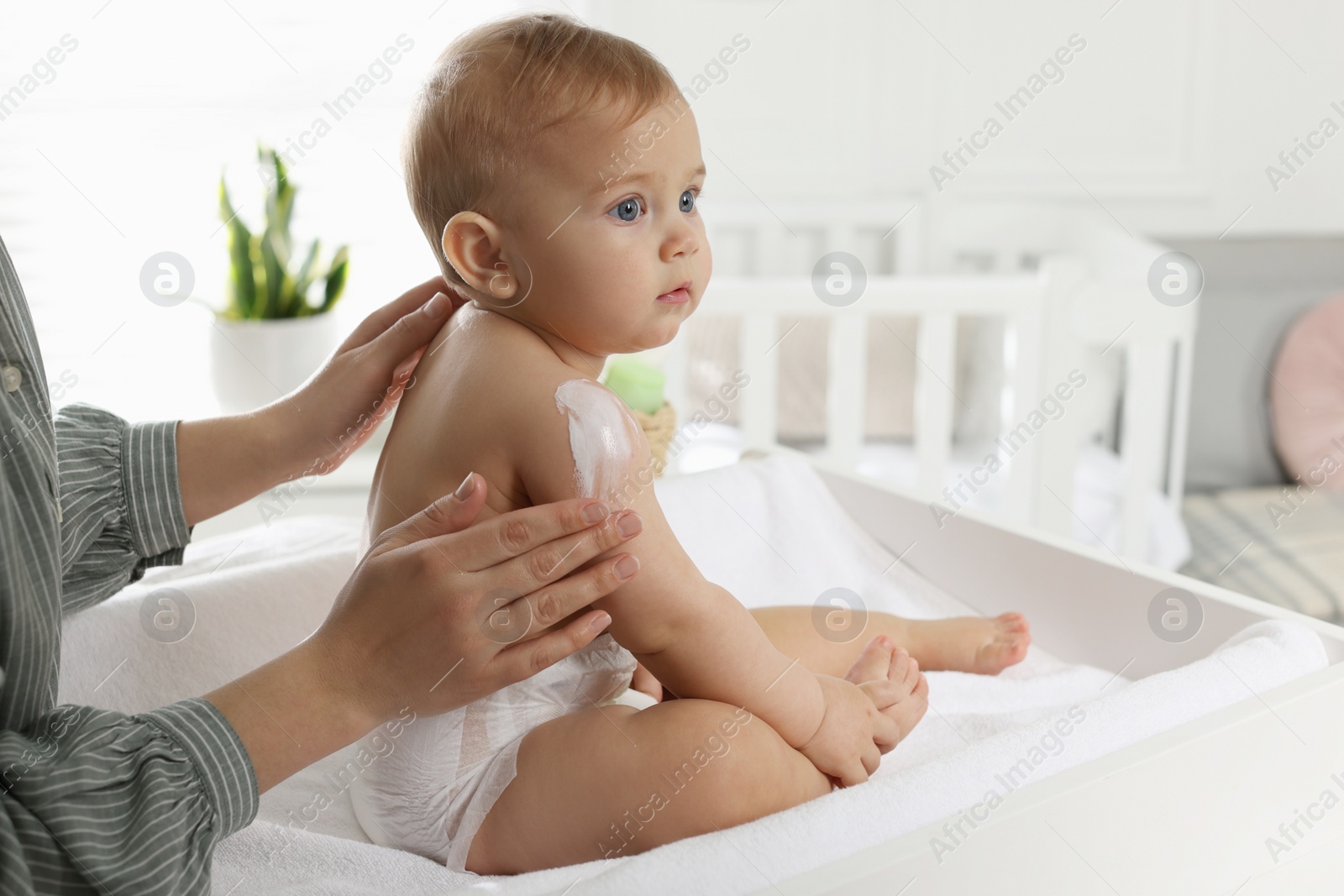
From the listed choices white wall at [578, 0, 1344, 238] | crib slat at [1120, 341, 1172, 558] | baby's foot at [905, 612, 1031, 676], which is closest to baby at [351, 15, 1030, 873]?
baby's foot at [905, 612, 1031, 676]

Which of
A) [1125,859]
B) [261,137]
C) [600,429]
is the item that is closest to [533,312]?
[600,429]

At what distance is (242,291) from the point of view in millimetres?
1854

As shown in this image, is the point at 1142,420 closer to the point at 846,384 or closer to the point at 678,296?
the point at 846,384

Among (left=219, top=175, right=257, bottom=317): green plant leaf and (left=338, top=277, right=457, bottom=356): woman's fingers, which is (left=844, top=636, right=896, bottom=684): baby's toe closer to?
(left=338, top=277, right=457, bottom=356): woman's fingers

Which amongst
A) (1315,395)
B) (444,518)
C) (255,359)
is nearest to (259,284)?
(255,359)

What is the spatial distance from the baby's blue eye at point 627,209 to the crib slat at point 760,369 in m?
1.21

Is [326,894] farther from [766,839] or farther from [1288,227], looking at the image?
[1288,227]

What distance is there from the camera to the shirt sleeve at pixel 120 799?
0.49 m

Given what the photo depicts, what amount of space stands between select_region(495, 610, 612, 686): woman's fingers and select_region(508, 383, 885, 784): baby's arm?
2.2 inches

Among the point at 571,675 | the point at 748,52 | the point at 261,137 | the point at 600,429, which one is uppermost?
the point at 748,52

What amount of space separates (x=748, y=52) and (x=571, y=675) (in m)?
1.93

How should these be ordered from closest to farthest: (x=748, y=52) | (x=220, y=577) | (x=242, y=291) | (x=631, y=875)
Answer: (x=631, y=875) < (x=220, y=577) < (x=242, y=291) < (x=748, y=52)

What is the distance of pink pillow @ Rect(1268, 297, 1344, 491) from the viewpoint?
2135 millimetres

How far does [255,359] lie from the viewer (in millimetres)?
1782
